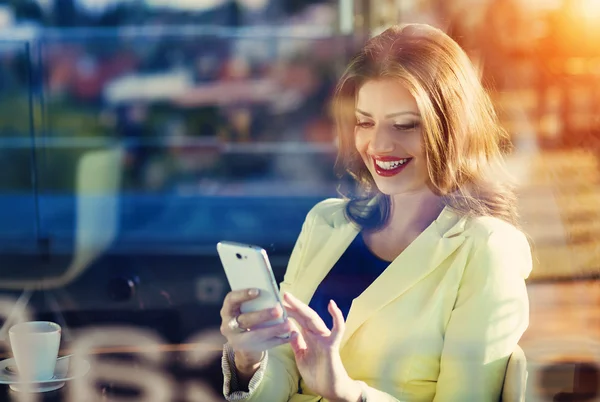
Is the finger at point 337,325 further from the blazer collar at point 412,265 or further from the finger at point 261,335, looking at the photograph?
the blazer collar at point 412,265

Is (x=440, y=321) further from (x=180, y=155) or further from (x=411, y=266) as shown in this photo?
(x=180, y=155)

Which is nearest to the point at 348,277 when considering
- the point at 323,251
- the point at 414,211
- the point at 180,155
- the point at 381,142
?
the point at 323,251

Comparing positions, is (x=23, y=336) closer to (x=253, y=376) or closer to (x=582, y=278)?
(x=253, y=376)

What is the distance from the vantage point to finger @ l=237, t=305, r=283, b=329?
123 cm

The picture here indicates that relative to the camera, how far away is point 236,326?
129 cm

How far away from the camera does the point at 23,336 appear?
4.45 feet

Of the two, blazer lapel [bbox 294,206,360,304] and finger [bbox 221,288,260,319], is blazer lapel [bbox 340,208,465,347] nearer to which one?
blazer lapel [bbox 294,206,360,304]

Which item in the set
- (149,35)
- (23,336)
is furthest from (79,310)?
(23,336)

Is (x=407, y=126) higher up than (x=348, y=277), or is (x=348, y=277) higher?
(x=407, y=126)

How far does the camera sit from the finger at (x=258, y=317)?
1.23 m

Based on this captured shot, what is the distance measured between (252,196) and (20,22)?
3.98ft

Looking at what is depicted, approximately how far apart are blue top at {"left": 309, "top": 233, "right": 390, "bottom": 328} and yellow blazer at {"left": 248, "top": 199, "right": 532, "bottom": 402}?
0.13 ft

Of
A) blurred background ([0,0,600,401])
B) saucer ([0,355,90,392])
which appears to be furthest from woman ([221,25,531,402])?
blurred background ([0,0,600,401])

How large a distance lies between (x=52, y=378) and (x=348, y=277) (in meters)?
0.56
